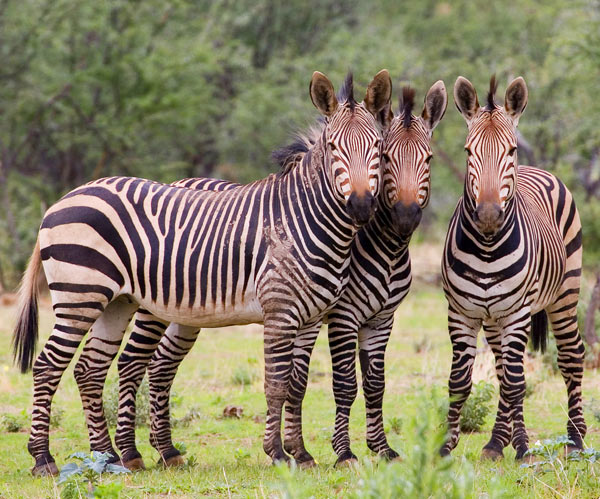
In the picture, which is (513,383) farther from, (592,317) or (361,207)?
(592,317)

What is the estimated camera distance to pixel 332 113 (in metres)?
6.24

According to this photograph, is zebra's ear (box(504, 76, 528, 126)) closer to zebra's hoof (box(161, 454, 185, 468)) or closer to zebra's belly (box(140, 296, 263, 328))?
zebra's belly (box(140, 296, 263, 328))

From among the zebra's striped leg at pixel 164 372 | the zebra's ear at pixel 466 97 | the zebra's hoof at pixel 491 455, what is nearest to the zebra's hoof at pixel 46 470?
the zebra's striped leg at pixel 164 372

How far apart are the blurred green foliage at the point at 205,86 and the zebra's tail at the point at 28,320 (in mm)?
11995

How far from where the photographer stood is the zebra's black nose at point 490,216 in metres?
5.72

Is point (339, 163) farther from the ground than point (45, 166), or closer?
farther from the ground

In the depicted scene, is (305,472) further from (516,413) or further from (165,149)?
(165,149)

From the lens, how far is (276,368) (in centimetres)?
604

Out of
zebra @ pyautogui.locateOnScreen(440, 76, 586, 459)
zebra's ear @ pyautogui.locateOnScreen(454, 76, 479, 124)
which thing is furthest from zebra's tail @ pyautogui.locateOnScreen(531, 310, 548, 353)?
zebra's ear @ pyautogui.locateOnScreen(454, 76, 479, 124)

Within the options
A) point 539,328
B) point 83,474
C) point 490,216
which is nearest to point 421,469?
point 490,216

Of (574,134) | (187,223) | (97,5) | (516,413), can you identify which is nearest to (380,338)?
(516,413)

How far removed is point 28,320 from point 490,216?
353cm

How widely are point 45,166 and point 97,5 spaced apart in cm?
527

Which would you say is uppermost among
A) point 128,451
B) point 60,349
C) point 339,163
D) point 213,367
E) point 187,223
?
point 339,163
